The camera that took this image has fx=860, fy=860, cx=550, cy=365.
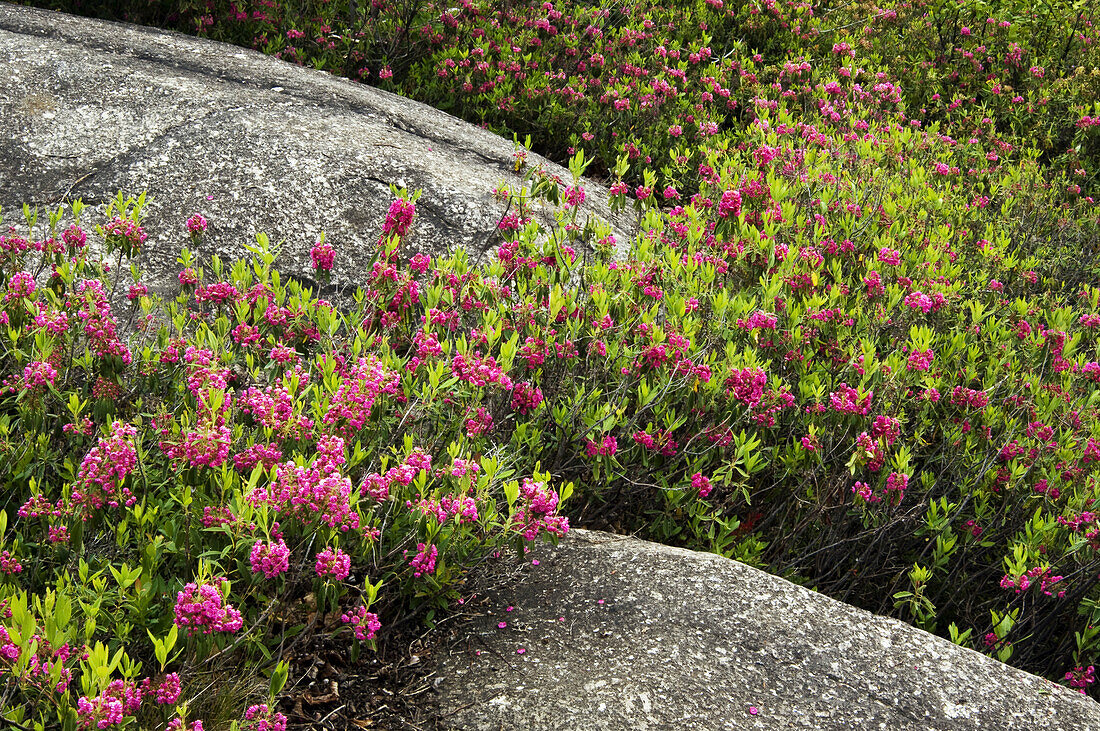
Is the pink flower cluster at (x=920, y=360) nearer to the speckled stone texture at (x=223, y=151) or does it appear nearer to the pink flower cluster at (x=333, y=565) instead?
the speckled stone texture at (x=223, y=151)

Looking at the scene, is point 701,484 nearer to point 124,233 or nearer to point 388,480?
point 388,480

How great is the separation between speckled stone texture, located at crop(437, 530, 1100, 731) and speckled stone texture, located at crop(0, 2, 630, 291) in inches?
101

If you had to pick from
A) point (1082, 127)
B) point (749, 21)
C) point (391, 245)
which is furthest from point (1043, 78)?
point (391, 245)

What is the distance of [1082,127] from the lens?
8367 mm

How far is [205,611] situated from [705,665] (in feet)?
5.14

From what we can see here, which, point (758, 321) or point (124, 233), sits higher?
point (758, 321)

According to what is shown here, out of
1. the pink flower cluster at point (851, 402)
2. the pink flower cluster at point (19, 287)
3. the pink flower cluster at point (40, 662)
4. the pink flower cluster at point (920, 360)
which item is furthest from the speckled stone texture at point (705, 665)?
the pink flower cluster at point (19, 287)

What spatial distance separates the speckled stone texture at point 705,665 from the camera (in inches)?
104

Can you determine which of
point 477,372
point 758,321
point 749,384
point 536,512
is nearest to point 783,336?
point 758,321

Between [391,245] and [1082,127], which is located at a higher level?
[1082,127]

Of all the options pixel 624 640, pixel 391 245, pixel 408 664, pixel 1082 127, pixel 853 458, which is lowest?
pixel 408 664

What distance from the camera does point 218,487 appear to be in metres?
2.74

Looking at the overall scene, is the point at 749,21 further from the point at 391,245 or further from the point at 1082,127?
the point at 391,245

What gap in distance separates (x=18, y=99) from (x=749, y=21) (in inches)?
277
